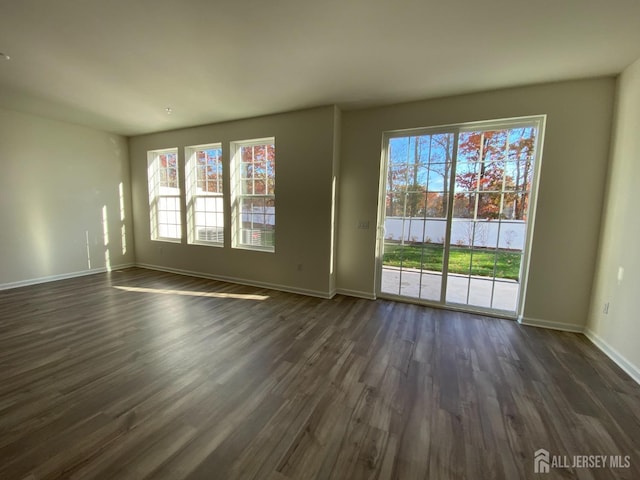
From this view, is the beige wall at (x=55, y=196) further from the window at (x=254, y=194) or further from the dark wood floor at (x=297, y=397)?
the window at (x=254, y=194)

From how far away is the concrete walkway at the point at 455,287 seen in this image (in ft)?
10.7

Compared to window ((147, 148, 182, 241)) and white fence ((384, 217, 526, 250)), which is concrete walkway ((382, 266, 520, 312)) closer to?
white fence ((384, 217, 526, 250))

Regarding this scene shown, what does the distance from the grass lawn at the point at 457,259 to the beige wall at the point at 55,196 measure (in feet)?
17.7

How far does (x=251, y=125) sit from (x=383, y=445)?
4.28m

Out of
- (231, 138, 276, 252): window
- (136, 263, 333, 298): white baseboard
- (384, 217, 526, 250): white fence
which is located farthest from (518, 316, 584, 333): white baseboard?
(231, 138, 276, 252): window

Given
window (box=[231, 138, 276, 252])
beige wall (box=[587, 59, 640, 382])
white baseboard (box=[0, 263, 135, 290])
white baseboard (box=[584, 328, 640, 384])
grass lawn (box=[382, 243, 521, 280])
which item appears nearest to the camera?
white baseboard (box=[584, 328, 640, 384])

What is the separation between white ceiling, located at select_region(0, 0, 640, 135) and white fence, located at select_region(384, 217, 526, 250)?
5.14ft

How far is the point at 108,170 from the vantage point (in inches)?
197

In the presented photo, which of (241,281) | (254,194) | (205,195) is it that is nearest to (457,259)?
(254,194)

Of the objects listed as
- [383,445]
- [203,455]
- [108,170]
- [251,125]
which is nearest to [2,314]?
[108,170]

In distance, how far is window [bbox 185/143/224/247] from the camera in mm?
4660

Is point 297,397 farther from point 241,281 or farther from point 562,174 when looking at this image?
point 562,174

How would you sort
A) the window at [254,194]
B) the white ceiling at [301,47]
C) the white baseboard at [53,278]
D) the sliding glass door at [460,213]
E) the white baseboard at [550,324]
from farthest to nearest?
1. the window at [254,194]
2. the white baseboard at [53,278]
3. the sliding glass door at [460,213]
4. the white baseboard at [550,324]
5. the white ceiling at [301,47]

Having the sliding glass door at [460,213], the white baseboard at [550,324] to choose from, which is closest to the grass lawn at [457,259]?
the sliding glass door at [460,213]
